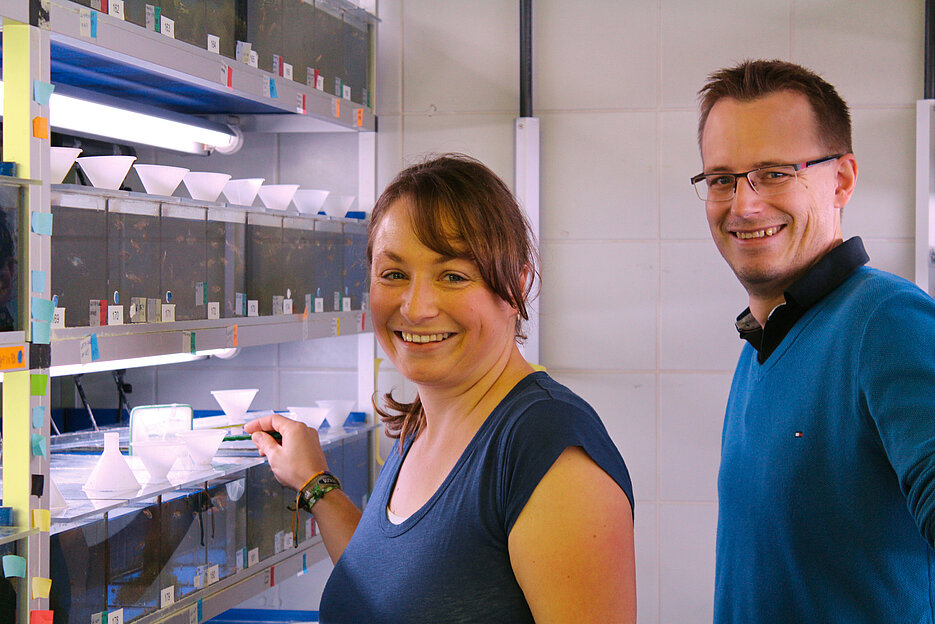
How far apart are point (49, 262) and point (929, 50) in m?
3.44

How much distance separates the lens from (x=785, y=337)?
61.6 inches

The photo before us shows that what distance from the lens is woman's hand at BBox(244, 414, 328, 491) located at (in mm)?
1785

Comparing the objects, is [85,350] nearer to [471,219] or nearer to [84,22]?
[84,22]

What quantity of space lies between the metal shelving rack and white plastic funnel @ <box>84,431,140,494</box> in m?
0.24

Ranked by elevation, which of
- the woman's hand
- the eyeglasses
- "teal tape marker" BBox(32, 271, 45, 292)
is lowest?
the woman's hand

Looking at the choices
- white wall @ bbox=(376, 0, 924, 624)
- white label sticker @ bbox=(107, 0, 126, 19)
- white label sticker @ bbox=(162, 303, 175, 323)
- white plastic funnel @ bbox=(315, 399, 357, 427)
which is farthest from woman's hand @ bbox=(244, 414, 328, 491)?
white wall @ bbox=(376, 0, 924, 624)

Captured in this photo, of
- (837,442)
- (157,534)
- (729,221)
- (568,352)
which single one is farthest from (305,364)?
(837,442)

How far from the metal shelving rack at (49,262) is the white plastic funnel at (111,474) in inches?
9.4

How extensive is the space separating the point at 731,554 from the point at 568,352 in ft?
7.60

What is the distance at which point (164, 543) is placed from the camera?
236 centimetres

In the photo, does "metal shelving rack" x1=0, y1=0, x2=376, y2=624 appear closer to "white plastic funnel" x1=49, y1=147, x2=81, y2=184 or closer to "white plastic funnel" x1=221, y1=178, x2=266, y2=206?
"white plastic funnel" x1=49, y1=147, x2=81, y2=184

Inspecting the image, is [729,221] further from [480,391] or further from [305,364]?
[305,364]

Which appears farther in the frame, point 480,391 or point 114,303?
point 114,303

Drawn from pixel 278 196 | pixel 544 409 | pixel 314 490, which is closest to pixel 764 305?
pixel 544 409
